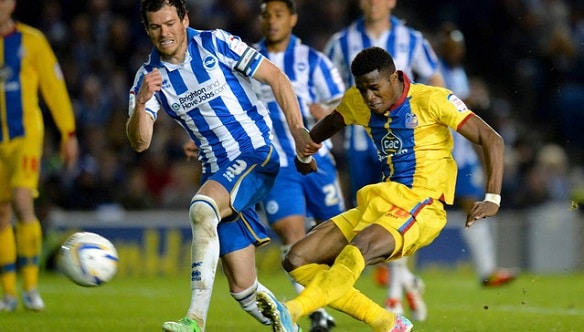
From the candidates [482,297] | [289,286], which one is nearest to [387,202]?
[482,297]

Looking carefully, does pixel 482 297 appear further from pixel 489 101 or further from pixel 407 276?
pixel 489 101

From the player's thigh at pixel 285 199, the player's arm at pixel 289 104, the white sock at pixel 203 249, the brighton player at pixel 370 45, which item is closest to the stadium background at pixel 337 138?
the brighton player at pixel 370 45

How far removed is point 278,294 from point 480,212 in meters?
5.60

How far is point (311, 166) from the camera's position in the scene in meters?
6.91

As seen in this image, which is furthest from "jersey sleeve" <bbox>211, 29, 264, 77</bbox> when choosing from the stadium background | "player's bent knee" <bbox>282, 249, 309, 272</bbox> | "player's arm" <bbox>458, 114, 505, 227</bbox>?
the stadium background

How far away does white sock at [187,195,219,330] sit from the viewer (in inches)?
253

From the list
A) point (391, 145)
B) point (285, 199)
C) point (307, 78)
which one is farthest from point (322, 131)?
point (307, 78)

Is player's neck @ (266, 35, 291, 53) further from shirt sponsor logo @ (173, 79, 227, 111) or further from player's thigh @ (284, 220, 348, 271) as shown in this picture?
player's thigh @ (284, 220, 348, 271)

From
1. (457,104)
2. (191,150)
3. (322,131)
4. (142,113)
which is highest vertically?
(457,104)

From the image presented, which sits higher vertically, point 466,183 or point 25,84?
point 25,84

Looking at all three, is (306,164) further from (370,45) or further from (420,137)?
(370,45)

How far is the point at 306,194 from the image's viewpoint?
8547mm

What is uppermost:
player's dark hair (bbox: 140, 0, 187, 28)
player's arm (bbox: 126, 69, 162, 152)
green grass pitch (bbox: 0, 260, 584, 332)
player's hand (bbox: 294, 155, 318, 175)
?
player's dark hair (bbox: 140, 0, 187, 28)

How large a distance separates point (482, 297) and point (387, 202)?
202 inches
